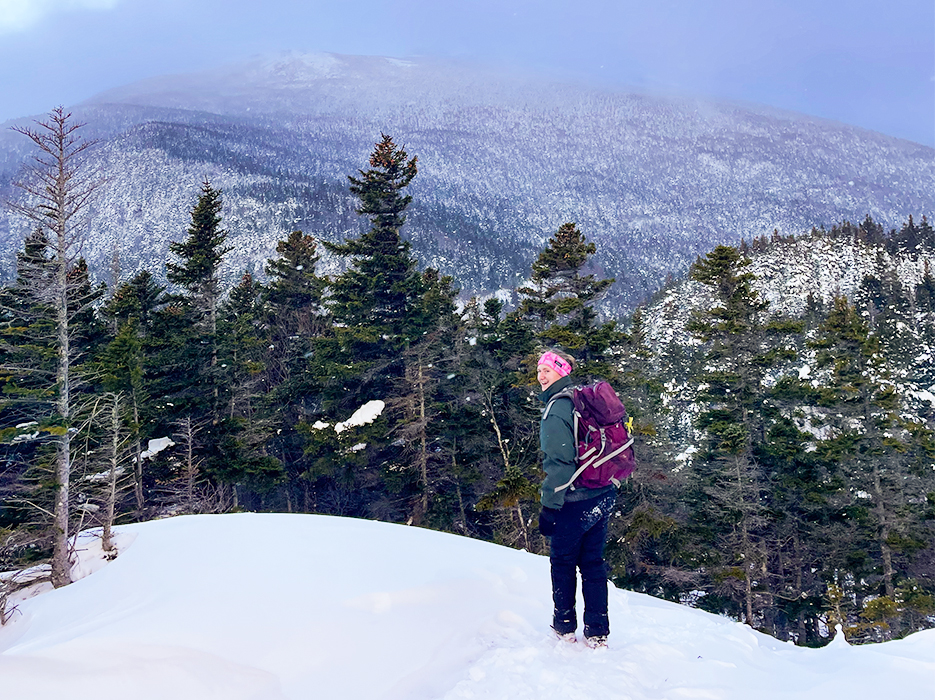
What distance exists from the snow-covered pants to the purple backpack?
21 centimetres

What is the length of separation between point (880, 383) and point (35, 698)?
92.8ft

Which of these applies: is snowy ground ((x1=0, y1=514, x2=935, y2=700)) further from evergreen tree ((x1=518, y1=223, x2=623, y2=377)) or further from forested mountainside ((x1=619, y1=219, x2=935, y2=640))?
forested mountainside ((x1=619, y1=219, x2=935, y2=640))

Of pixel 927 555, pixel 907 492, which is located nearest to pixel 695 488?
pixel 907 492

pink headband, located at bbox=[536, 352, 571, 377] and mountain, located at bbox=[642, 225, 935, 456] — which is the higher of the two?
pink headband, located at bbox=[536, 352, 571, 377]

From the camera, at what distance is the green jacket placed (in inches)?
158

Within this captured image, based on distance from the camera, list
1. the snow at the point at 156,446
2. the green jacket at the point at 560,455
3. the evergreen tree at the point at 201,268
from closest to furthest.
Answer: the green jacket at the point at 560,455, the snow at the point at 156,446, the evergreen tree at the point at 201,268

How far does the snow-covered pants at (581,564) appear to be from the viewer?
4121 mm

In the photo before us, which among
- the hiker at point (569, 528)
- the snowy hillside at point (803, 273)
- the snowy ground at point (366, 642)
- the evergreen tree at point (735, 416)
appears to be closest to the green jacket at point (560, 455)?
the hiker at point (569, 528)

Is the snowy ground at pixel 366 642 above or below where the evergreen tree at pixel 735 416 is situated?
above

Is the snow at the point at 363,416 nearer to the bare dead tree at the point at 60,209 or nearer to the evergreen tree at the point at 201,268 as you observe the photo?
the evergreen tree at the point at 201,268

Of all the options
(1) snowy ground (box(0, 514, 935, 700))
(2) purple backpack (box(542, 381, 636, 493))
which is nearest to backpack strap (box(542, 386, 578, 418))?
(2) purple backpack (box(542, 381, 636, 493))

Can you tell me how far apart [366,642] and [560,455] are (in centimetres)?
210

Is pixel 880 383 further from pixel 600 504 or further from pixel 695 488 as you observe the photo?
pixel 600 504

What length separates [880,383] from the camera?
2241cm
